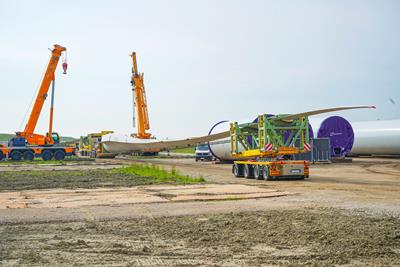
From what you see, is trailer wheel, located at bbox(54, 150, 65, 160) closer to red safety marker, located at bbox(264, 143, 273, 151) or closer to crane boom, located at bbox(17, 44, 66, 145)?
crane boom, located at bbox(17, 44, 66, 145)

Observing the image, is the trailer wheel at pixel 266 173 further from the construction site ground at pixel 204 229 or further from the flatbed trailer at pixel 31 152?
the flatbed trailer at pixel 31 152

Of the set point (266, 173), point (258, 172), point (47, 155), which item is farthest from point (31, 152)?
point (266, 173)

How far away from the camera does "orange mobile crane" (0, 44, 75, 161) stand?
43219mm

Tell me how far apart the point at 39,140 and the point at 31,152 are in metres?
1.32

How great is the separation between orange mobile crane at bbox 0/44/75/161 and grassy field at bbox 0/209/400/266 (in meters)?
35.3

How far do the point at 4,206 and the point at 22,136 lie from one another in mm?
32677

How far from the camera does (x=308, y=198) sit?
1430cm

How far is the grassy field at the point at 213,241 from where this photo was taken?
682 cm

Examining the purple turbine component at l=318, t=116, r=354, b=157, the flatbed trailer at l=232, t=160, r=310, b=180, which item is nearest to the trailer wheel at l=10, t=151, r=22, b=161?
the purple turbine component at l=318, t=116, r=354, b=157

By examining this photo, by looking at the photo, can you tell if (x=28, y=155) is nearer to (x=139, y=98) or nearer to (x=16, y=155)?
(x=16, y=155)

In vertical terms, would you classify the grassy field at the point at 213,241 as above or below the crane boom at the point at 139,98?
below

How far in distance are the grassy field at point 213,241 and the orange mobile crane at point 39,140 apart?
3531cm

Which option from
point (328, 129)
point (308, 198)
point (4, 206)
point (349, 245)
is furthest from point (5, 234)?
point (328, 129)

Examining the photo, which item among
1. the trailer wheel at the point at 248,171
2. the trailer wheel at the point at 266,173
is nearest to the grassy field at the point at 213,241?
the trailer wheel at the point at 266,173
